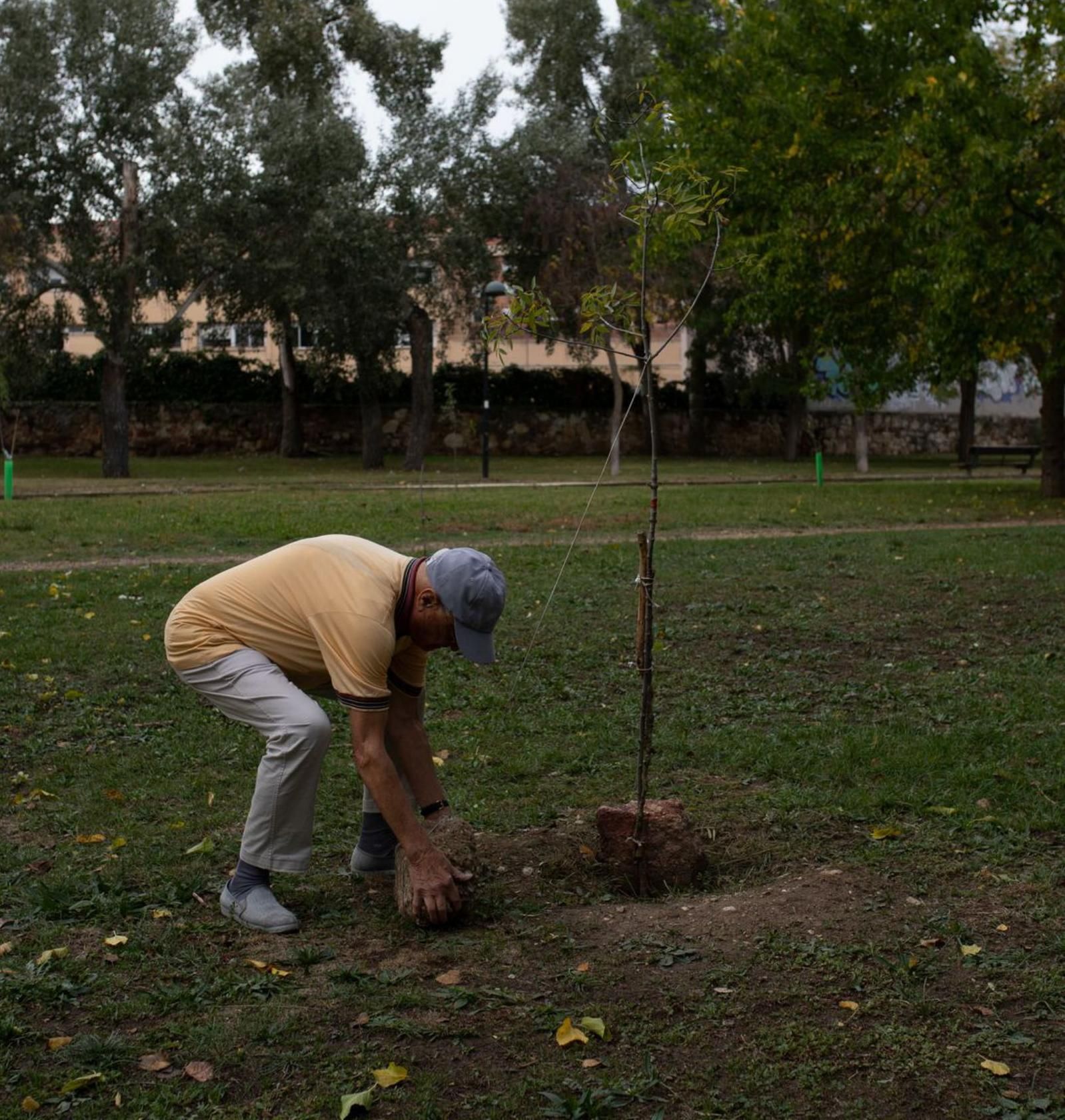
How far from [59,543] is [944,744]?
401 inches

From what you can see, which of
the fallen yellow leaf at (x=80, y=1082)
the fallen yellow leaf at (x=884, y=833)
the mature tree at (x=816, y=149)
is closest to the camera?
the fallen yellow leaf at (x=80, y=1082)

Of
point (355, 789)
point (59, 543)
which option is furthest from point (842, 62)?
point (355, 789)

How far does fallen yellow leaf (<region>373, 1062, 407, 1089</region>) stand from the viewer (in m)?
3.23

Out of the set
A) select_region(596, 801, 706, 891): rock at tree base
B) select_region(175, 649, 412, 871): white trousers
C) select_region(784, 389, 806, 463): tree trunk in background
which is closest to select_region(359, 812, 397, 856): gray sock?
select_region(175, 649, 412, 871): white trousers

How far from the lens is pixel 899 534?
14703 millimetres

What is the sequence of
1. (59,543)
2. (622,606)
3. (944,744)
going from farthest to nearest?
(59,543), (622,606), (944,744)

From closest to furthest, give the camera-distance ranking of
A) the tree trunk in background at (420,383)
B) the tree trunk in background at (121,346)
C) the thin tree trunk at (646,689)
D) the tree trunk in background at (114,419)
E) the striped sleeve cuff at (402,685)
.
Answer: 1. the striped sleeve cuff at (402,685)
2. the thin tree trunk at (646,689)
3. the tree trunk in background at (121,346)
4. the tree trunk in background at (114,419)
5. the tree trunk in background at (420,383)

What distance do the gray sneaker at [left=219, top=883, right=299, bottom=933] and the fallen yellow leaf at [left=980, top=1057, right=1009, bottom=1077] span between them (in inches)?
79.8

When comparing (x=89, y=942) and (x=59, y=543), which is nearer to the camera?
(x=89, y=942)

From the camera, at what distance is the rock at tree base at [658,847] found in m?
4.68

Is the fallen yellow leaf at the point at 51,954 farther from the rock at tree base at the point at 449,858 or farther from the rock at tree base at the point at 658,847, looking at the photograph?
the rock at tree base at the point at 658,847

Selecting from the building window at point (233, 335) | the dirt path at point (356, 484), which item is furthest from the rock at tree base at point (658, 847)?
the building window at point (233, 335)

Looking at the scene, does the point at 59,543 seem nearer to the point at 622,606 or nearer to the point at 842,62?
the point at 622,606

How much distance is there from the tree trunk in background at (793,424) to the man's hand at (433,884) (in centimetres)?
3374
